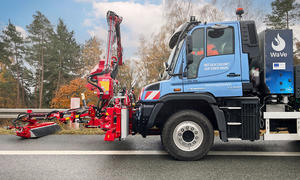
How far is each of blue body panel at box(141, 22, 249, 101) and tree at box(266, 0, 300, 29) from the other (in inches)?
658

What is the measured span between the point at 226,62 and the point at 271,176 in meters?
2.06

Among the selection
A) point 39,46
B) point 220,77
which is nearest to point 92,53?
point 39,46

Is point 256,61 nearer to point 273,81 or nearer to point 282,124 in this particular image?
point 273,81

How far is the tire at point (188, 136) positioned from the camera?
4.16 m

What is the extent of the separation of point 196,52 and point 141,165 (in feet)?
7.64

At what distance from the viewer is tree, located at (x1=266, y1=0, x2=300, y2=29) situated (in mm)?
18281

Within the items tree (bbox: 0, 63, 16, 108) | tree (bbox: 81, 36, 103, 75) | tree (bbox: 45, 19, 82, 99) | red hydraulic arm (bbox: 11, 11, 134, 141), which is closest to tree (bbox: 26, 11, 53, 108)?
A: tree (bbox: 45, 19, 82, 99)

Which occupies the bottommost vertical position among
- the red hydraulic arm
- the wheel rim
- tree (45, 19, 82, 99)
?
the wheel rim

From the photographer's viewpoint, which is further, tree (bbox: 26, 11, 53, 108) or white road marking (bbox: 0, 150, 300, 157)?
tree (bbox: 26, 11, 53, 108)

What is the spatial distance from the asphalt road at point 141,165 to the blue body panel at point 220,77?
1.24 metres

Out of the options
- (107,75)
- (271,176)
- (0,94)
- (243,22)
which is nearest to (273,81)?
(243,22)

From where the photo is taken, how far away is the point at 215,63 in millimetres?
4297

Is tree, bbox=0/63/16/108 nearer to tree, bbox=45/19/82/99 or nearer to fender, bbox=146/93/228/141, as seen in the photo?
tree, bbox=45/19/82/99

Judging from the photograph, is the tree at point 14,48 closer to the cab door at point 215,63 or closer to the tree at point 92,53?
the tree at point 92,53
